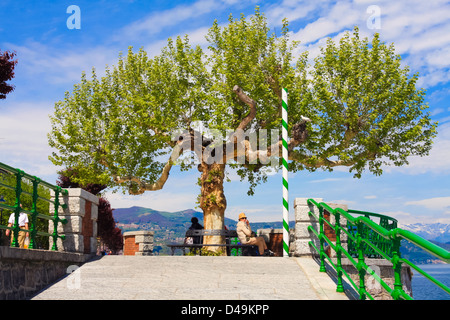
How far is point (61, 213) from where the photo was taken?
387 inches

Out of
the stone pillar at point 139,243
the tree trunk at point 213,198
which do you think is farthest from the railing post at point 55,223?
the stone pillar at point 139,243

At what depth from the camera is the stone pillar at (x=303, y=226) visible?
32.9ft

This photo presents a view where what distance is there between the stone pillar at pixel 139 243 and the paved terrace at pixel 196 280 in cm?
1007

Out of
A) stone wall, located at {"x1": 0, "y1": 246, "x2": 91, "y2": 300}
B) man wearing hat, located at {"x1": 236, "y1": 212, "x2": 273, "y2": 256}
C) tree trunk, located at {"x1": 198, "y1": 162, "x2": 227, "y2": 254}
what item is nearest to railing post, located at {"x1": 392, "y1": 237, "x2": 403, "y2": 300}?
stone wall, located at {"x1": 0, "y1": 246, "x2": 91, "y2": 300}

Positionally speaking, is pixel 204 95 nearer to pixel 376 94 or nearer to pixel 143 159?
A: pixel 143 159

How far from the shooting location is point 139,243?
20094mm

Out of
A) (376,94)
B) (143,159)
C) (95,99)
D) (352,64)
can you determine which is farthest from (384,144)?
(95,99)

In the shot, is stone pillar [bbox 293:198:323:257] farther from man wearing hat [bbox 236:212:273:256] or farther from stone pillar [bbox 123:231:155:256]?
stone pillar [bbox 123:231:155:256]

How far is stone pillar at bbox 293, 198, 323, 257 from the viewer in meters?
10.0

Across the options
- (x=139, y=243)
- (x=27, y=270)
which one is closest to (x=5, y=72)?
(x=139, y=243)

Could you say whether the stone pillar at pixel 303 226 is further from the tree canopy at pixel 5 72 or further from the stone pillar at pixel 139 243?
the tree canopy at pixel 5 72

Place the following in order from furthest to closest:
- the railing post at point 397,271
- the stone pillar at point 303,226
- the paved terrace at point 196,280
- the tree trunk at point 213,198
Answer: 1. the tree trunk at point 213,198
2. the stone pillar at point 303,226
3. the paved terrace at point 196,280
4. the railing post at point 397,271

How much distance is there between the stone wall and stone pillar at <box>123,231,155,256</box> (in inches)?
441
